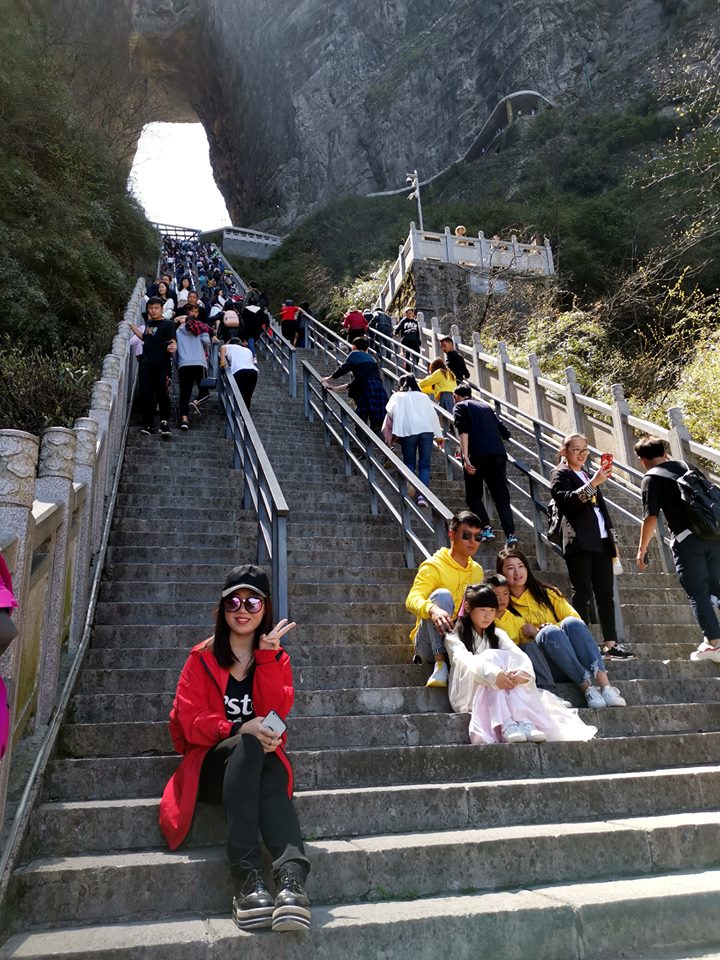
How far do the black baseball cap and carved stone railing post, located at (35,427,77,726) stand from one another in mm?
918

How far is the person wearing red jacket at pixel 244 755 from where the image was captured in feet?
7.59

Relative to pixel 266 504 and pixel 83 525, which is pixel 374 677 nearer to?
pixel 266 504

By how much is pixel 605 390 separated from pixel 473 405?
745cm

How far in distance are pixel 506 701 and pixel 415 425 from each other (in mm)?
4212

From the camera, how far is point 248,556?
229 inches

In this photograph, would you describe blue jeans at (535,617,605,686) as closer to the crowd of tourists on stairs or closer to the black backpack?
the crowd of tourists on stairs

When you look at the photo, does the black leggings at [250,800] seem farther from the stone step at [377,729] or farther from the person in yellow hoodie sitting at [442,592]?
the person in yellow hoodie sitting at [442,592]

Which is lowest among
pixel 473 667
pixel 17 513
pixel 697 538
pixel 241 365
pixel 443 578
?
pixel 473 667

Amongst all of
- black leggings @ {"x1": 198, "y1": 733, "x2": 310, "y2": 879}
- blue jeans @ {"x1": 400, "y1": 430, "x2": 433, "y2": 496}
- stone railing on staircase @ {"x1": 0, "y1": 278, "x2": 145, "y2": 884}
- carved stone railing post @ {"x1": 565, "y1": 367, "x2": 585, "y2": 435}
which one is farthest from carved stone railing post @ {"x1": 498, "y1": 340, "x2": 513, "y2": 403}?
black leggings @ {"x1": 198, "y1": 733, "x2": 310, "y2": 879}

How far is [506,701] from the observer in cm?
356

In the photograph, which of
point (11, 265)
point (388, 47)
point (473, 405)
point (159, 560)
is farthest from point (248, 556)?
point (388, 47)

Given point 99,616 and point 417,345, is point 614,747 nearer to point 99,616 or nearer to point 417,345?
point 99,616

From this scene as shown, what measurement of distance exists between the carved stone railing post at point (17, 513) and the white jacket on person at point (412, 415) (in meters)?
4.85

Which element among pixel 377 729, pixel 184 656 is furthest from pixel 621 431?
pixel 184 656
